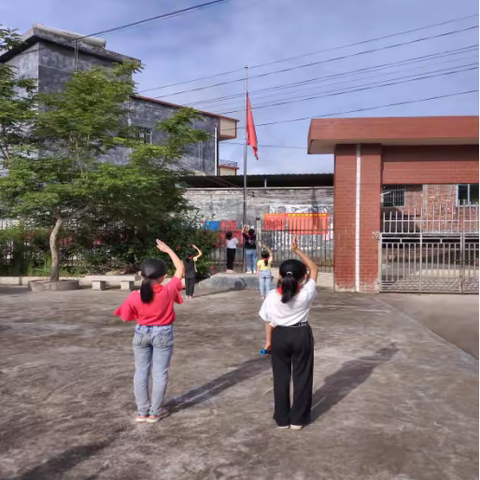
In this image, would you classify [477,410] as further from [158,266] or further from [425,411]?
[158,266]

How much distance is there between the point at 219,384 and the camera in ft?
18.3

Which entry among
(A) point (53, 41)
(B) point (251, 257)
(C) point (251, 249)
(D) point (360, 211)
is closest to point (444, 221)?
(D) point (360, 211)

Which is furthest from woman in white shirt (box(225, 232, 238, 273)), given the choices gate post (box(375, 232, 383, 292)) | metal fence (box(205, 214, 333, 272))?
gate post (box(375, 232, 383, 292))

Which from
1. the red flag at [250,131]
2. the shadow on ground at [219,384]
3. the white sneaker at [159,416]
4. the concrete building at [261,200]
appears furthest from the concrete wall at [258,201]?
the white sneaker at [159,416]

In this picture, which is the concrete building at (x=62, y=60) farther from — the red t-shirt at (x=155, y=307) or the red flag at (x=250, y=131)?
the red t-shirt at (x=155, y=307)

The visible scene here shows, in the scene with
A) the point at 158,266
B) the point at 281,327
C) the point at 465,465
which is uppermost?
the point at 158,266

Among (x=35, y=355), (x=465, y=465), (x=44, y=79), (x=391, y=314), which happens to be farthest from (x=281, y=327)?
(x=44, y=79)

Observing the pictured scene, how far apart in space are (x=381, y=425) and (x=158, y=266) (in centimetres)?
243

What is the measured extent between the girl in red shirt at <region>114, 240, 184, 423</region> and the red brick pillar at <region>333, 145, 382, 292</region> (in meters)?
10.00

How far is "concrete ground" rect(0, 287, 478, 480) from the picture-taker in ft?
11.8

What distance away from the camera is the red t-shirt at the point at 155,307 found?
14.1 feet

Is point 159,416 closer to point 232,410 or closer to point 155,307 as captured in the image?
Answer: point 232,410

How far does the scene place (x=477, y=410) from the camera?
15.7ft

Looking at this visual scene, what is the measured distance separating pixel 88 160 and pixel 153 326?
37.1ft
